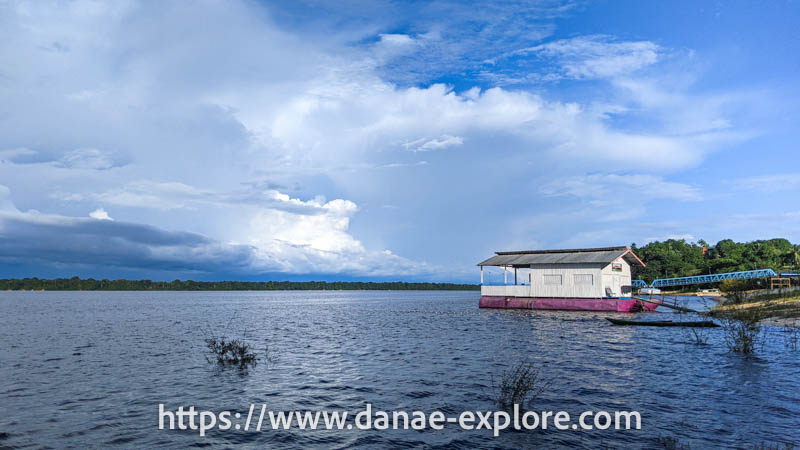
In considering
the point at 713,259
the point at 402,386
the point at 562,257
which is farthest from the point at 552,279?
the point at 713,259

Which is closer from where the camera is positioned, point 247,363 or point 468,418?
point 468,418

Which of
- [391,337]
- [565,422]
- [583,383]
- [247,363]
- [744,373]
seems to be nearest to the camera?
[565,422]

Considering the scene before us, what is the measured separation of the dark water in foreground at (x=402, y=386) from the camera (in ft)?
40.3

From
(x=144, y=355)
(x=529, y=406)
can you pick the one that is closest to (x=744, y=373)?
(x=529, y=406)

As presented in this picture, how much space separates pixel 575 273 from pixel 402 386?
1602 inches

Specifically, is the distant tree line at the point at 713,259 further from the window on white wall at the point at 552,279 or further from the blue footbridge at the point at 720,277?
the window on white wall at the point at 552,279

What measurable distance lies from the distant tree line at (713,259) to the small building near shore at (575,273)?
70.3m

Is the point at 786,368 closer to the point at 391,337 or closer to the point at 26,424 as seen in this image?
the point at 391,337

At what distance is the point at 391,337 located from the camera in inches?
1393

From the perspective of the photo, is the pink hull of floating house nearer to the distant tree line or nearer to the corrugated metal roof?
the corrugated metal roof

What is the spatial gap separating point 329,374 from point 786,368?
70.6 feet

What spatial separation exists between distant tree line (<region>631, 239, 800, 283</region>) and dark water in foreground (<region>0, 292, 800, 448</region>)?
103 meters

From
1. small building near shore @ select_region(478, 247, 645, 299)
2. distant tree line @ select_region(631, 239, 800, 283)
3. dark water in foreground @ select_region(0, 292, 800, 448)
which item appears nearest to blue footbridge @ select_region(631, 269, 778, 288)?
distant tree line @ select_region(631, 239, 800, 283)

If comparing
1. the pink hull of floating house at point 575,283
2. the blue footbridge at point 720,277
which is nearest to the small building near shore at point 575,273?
the pink hull of floating house at point 575,283
